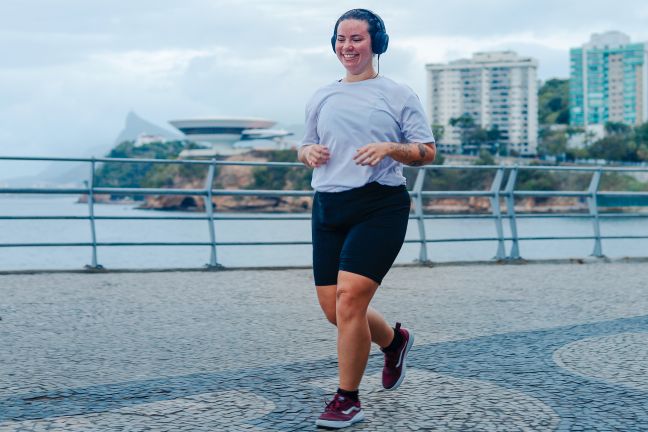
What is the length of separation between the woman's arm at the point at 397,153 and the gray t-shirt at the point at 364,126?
5 cm

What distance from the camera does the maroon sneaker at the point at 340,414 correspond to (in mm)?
3836

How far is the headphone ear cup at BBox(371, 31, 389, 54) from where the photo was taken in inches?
161

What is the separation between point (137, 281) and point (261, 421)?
5824 mm

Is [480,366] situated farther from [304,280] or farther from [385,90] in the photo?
[304,280]

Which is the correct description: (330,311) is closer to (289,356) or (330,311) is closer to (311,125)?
(311,125)

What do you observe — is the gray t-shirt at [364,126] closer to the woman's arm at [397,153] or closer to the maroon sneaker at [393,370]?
the woman's arm at [397,153]

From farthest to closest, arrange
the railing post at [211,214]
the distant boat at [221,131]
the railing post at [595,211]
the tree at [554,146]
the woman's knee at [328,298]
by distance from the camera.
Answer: the distant boat at [221,131] < the tree at [554,146] < the railing post at [595,211] < the railing post at [211,214] < the woman's knee at [328,298]

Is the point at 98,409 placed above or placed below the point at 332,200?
below

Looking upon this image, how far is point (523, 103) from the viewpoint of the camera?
199875 mm

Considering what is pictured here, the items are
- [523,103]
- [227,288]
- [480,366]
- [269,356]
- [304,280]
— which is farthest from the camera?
[523,103]

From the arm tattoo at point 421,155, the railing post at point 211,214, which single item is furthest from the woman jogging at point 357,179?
the railing post at point 211,214

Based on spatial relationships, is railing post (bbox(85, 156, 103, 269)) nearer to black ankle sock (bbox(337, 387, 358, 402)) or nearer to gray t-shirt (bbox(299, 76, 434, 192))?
gray t-shirt (bbox(299, 76, 434, 192))

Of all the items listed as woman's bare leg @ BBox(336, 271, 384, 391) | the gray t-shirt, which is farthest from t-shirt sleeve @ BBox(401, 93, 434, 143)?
woman's bare leg @ BBox(336, 271, 384, 391)

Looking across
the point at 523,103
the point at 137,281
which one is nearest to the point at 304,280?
the point at 137,281
